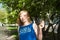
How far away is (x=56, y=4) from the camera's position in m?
10.7

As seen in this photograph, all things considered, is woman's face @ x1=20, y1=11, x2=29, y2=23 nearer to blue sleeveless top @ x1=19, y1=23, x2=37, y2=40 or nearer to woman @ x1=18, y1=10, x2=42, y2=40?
woman @ x1=18, y1=10, x2=42, y2=40

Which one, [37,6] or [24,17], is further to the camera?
[37,6]

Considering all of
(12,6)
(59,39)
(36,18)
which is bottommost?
(59,39)

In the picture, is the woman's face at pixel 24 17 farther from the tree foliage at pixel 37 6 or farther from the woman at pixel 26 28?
the tree foliage at pixel 37 6

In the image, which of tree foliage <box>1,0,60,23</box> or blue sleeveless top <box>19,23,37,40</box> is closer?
blue sleeveless top <box>19,23,37,40</box>

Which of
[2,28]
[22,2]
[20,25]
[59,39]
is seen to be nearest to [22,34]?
[20,25]

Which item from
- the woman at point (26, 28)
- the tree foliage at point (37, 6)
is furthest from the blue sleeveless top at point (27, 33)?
the tree foliage at point (37, 6)

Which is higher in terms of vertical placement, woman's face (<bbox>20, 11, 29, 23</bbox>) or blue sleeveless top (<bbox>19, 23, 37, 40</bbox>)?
woman's face (<bbox>20, 11, 29, 23</bbox>)

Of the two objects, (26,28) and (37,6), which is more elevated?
(37,6)

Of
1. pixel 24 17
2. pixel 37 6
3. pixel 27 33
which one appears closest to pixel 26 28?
pixel 27 33

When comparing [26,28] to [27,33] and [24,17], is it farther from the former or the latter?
[24,17]

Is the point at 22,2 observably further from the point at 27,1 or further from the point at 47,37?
the point at 47,37

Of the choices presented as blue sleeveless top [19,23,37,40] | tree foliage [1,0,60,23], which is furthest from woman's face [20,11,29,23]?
tree foliage [1,0,60,23]

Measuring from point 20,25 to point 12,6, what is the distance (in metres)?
6.79
